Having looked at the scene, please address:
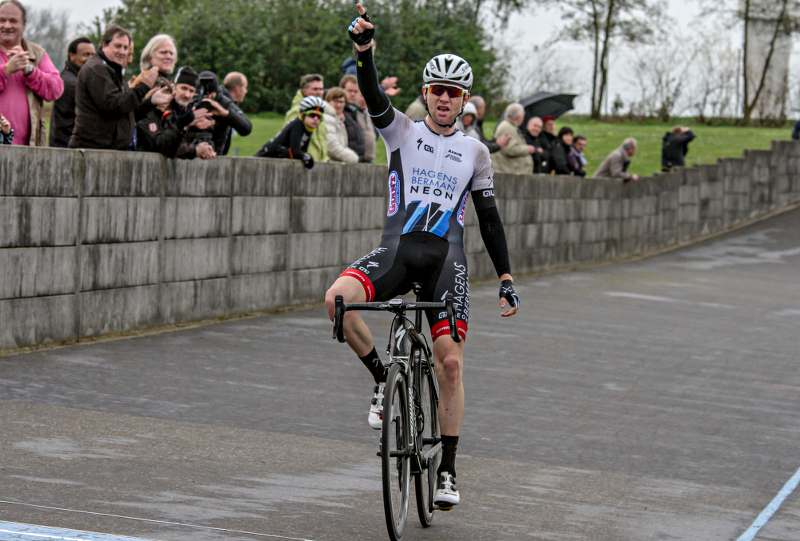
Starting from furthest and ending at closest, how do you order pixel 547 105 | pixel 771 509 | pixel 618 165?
pixel 618 165 → pixel 547 105 → pixel 771 509

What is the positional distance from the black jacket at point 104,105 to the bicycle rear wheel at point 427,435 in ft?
16.0

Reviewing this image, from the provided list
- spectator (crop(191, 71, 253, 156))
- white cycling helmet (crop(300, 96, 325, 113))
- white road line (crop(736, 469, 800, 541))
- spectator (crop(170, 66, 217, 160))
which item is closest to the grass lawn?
white cycling helmet (crop(300, 96, 325, 113))

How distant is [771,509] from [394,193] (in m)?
2.53

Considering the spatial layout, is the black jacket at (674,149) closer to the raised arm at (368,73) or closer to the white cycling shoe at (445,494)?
the raised arm at (368,73)

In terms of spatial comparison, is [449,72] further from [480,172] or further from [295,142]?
[295,142]

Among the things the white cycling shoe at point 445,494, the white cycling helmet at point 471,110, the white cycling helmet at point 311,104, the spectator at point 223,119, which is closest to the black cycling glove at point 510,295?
the white cycling shoe at point 445,494

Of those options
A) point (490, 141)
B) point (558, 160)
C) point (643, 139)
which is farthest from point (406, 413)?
point (643, 139)

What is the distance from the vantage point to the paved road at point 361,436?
5363 mm

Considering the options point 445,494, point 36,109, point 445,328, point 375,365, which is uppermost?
point 36,109

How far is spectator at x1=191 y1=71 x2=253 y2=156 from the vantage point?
1163 centimetres

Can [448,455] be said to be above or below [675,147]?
below

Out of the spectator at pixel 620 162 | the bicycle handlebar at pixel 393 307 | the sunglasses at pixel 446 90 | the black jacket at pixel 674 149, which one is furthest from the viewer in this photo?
the black jacket at pixel 674 149

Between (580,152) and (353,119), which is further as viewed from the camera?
(580,152)

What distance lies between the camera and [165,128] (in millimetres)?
10648
